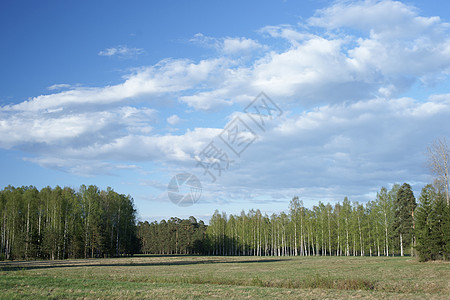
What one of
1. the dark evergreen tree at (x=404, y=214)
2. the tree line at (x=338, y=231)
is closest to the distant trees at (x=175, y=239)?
the tree line at (x=338, y=231)

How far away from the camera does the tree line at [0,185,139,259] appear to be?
223 feet

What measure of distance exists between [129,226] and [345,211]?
52988 millimetres

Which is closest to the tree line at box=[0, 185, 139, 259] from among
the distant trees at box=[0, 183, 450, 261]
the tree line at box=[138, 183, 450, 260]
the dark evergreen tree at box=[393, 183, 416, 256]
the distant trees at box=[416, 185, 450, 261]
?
the distant trees at box=[0, 183, 450, 261]

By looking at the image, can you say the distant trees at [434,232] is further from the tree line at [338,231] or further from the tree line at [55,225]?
the tree line at [55,225]

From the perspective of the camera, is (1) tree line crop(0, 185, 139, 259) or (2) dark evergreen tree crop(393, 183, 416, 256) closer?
(1) tree line crop(0, 185, 139, 259)

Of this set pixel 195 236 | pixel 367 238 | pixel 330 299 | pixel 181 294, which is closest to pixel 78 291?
pixel 181 294

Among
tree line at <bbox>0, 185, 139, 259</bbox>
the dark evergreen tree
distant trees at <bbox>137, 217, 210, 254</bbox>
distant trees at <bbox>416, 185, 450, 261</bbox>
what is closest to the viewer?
distant trees at <bbox>416, 185, 450, 261</bbox>

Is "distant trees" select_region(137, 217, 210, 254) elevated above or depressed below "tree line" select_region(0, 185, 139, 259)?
below

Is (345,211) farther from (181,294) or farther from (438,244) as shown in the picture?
(181,294)

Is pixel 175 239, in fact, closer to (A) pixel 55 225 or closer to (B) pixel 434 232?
(A) pixel 55 225

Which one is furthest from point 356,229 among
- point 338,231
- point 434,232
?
point 434,232

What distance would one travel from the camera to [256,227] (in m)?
111

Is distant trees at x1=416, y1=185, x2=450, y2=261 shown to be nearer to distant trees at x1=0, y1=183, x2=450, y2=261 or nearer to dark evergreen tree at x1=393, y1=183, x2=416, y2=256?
distant trees at x1=0, y1=183, x2=450, y2=261

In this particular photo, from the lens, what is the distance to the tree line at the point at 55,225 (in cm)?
6800
